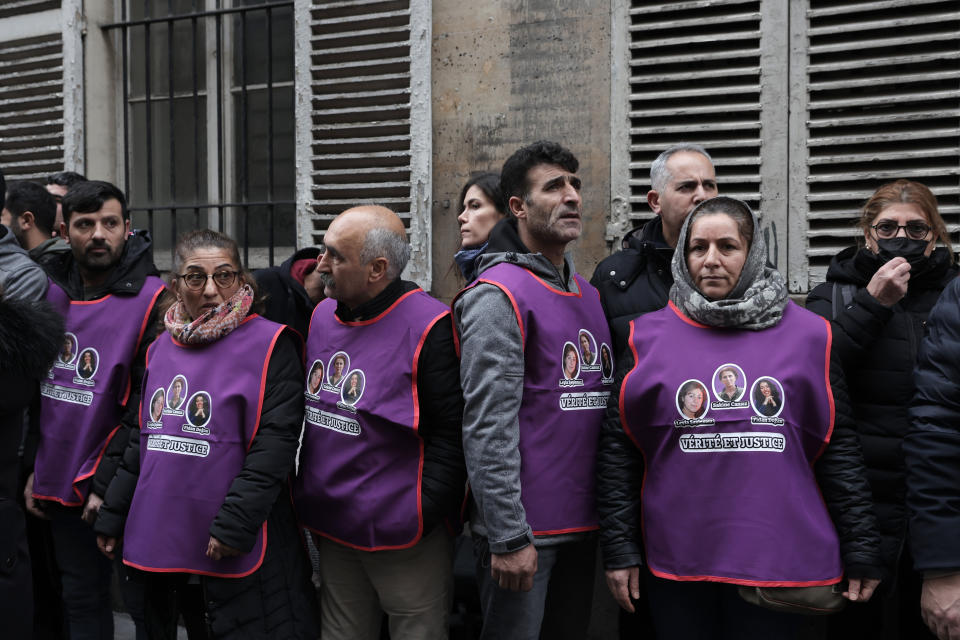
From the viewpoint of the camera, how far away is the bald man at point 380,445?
2.71 metres

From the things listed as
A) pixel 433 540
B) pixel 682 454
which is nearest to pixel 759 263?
pixel 682 454

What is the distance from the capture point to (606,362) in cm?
284

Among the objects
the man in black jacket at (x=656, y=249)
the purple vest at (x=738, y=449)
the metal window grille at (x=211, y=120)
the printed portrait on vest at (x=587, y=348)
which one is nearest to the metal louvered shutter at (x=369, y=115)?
the metal window grille at (x=211, y=120)

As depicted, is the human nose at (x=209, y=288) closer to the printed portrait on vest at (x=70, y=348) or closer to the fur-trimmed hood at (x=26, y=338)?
the fur-trimmed hood at (x=26, y=338)

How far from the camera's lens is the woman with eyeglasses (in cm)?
276

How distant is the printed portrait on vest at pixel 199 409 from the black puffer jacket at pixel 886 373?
200 centimetres

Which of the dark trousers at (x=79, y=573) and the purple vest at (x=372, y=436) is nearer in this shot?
the purple vest at (x=372, y=436)

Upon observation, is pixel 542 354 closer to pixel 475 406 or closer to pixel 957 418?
pixel 475 406

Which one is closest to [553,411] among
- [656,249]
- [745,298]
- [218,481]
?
[745,298]

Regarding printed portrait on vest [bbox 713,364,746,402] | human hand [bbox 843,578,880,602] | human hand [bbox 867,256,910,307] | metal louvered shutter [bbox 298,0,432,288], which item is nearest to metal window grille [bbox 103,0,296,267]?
metal louvered shutter [bbox 298,0,432,288]

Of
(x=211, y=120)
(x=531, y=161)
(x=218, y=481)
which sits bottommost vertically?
(x=218, y=481)

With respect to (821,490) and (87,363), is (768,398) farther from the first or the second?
(87,363)

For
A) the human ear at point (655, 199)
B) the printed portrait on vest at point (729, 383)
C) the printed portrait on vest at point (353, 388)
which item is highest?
the human ear at point (655, 199)

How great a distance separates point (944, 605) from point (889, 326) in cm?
91
